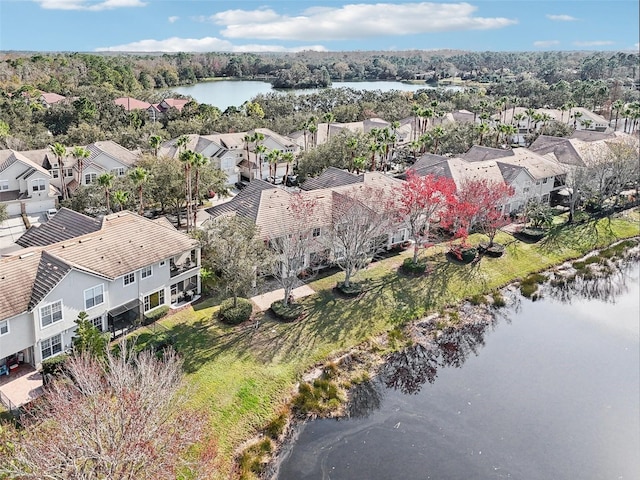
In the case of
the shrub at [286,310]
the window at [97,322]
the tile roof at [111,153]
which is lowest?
the shrub at [286,310]

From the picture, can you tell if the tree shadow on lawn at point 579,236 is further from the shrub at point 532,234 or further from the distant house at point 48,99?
the distant house at point 48,99

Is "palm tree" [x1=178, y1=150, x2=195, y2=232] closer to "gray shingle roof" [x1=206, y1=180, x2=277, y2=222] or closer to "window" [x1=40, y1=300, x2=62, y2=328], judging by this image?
"gray shingle roof" [x1=206, y1=180, x2=277, y2=222]

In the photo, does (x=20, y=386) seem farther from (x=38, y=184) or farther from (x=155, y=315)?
(x=38, y=184)

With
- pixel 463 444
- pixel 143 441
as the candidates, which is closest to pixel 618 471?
pixel 463 444

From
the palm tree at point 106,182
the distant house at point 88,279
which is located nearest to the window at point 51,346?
the distant house at point 88,279

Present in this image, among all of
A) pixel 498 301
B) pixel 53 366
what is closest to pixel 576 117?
pixel 498 301

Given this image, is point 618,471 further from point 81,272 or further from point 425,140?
point 425,140
